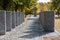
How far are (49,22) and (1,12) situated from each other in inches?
186

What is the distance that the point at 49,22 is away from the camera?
59.7 ft

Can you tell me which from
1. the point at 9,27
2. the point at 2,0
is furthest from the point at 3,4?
the point at 9,27

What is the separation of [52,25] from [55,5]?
44911 millimetres

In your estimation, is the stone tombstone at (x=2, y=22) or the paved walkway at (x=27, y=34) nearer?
the paved walkway at (x=27, y=34)

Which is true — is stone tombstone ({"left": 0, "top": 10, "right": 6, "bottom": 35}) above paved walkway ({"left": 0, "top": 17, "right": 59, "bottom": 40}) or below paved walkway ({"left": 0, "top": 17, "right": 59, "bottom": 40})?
above

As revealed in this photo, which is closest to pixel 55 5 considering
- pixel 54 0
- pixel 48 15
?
pixel 54 0

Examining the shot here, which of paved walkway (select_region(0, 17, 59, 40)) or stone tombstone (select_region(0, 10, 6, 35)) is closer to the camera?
paved walkway (select_region(0, 17, 59, 40))

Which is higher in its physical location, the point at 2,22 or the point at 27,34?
the point at 2,22

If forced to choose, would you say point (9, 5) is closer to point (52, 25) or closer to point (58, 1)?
point (52, 25)

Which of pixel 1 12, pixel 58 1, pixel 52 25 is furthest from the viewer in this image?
pixel 58 1

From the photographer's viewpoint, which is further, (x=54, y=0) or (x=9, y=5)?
(x=54, y=0)

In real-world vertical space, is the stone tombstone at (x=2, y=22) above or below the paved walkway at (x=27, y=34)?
above

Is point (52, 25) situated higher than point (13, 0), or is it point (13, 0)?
point (13, 0)

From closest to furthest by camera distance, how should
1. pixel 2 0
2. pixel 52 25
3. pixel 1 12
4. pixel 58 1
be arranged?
pixel 1 12 < pixel 52 25 < pixel 2 0 < pixel 58 1
